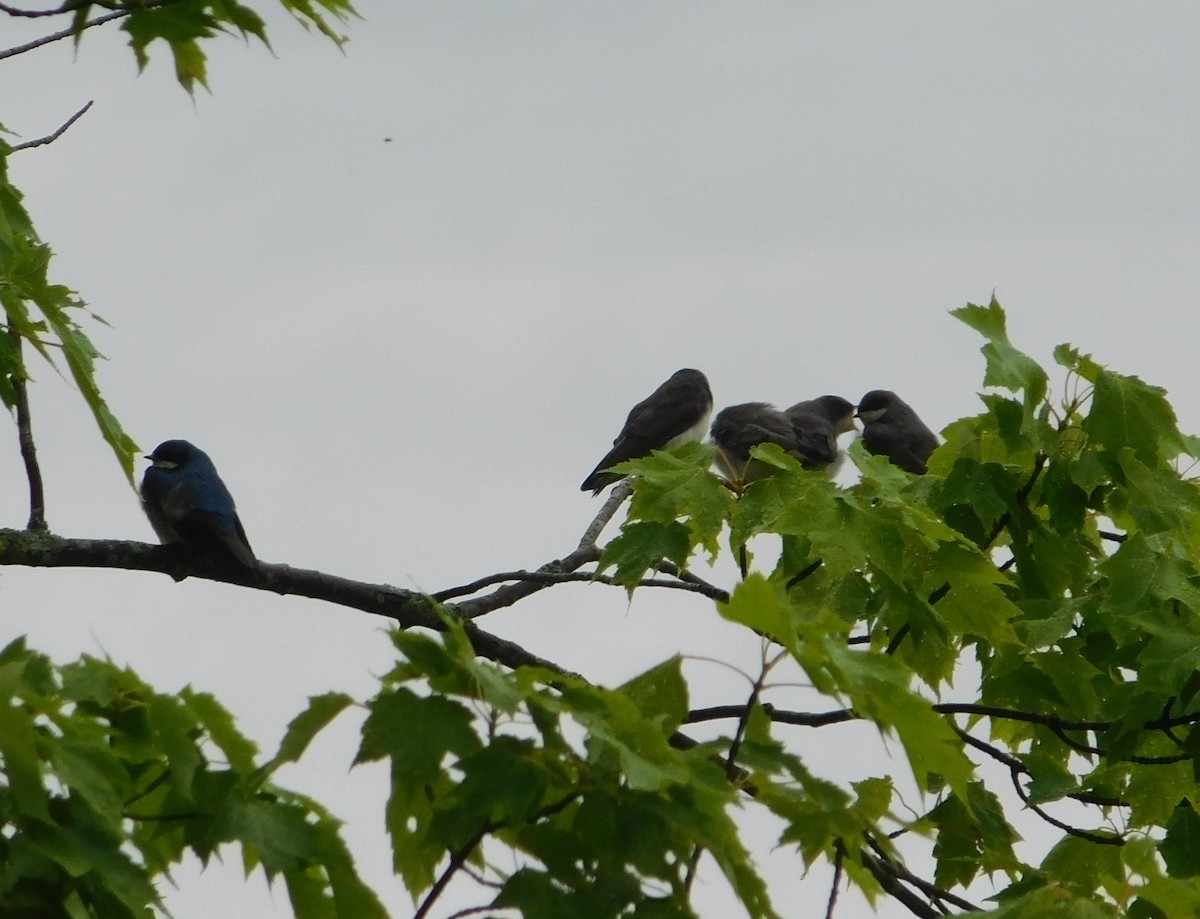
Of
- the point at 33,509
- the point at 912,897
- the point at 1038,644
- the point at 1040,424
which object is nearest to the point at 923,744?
the point at 912,897

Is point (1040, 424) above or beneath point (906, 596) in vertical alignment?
above

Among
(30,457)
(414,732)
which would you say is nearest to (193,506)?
(30,457)

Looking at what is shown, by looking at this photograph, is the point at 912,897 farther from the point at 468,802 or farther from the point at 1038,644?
the point at 468,802

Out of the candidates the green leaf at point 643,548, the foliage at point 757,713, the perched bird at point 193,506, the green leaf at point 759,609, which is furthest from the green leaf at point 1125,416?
the perched bird at point 193,506

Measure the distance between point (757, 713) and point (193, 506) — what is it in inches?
193

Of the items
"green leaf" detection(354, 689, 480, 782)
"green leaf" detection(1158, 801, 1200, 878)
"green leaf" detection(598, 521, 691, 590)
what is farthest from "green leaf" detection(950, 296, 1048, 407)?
"green leaf" detection(354, 689, 480, 782)

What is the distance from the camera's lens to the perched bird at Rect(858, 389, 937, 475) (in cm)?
1256

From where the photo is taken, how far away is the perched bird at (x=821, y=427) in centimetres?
1203

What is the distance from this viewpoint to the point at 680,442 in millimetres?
13742

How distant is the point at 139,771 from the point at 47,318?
1.41 meters

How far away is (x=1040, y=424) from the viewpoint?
4.77 metres

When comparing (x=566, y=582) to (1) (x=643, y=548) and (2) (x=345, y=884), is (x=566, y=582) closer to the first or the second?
(1) (x=643, y=548)

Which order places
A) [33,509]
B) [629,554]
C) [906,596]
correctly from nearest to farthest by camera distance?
[906,596] < [629,554] < [33,509]

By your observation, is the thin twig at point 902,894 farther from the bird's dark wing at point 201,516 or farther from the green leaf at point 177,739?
the bird's dark wing at point 201,516
